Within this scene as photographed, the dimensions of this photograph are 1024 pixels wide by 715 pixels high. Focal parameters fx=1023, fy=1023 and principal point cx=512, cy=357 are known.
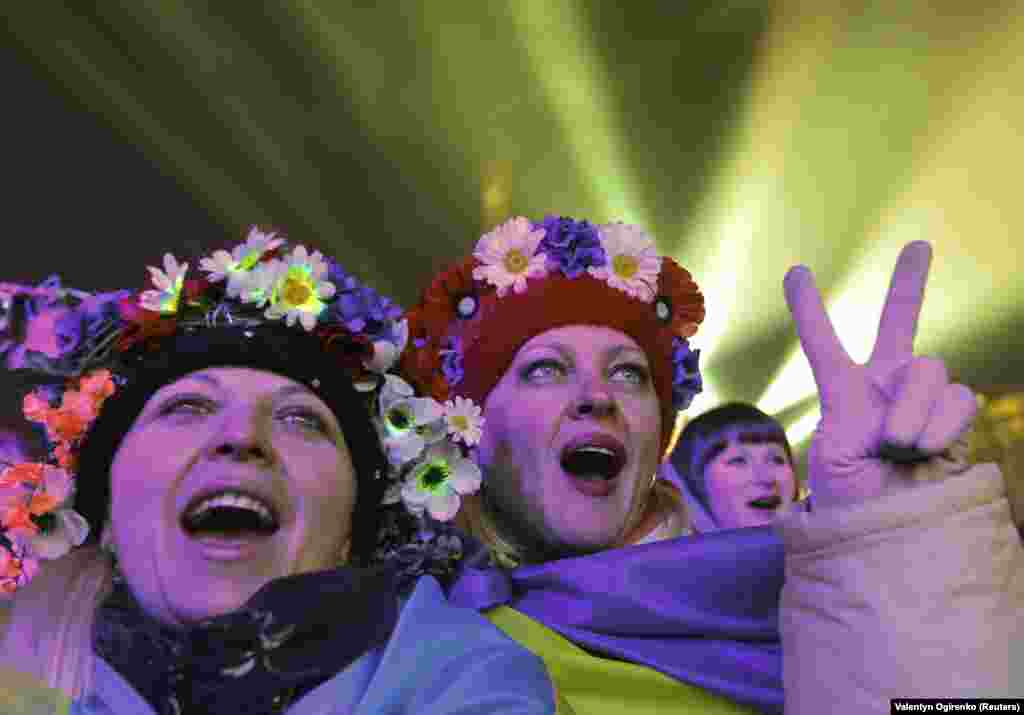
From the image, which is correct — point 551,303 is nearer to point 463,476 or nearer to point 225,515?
point 463,476

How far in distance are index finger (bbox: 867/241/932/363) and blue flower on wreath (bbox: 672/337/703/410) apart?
1.05m

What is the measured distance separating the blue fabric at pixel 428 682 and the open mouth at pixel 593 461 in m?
0.63

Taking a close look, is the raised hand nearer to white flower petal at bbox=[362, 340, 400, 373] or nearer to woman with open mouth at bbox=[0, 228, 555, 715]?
woman with open mouth at bbox=[0, 228, 555, 715]

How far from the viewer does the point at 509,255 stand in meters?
2.37

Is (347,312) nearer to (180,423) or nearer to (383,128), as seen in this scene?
(180,423)

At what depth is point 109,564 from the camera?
1.67 meters

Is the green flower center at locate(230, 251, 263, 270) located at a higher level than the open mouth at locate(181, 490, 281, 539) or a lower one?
higher

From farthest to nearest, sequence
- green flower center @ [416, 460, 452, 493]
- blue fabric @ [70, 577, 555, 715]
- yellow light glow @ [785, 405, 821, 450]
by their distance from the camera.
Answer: yellow light glow @ [785, 405, 821, 450]
green flower center @ [416, 460, 452, 493]
blue fabric @ [70, 577, 555, 715]

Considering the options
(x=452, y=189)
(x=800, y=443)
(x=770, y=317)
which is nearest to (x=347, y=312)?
(x=452, y=189)

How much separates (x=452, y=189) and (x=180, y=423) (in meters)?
4.21

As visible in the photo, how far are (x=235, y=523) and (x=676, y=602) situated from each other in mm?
807

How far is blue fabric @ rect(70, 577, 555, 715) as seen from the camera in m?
1.37

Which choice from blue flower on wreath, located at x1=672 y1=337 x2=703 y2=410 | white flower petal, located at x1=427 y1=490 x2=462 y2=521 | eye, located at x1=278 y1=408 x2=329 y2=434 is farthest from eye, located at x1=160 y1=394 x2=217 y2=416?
blue flower on wreath, located at x1=672 y1=337 x2=703 y2=410

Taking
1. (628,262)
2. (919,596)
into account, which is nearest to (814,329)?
(919,596)
